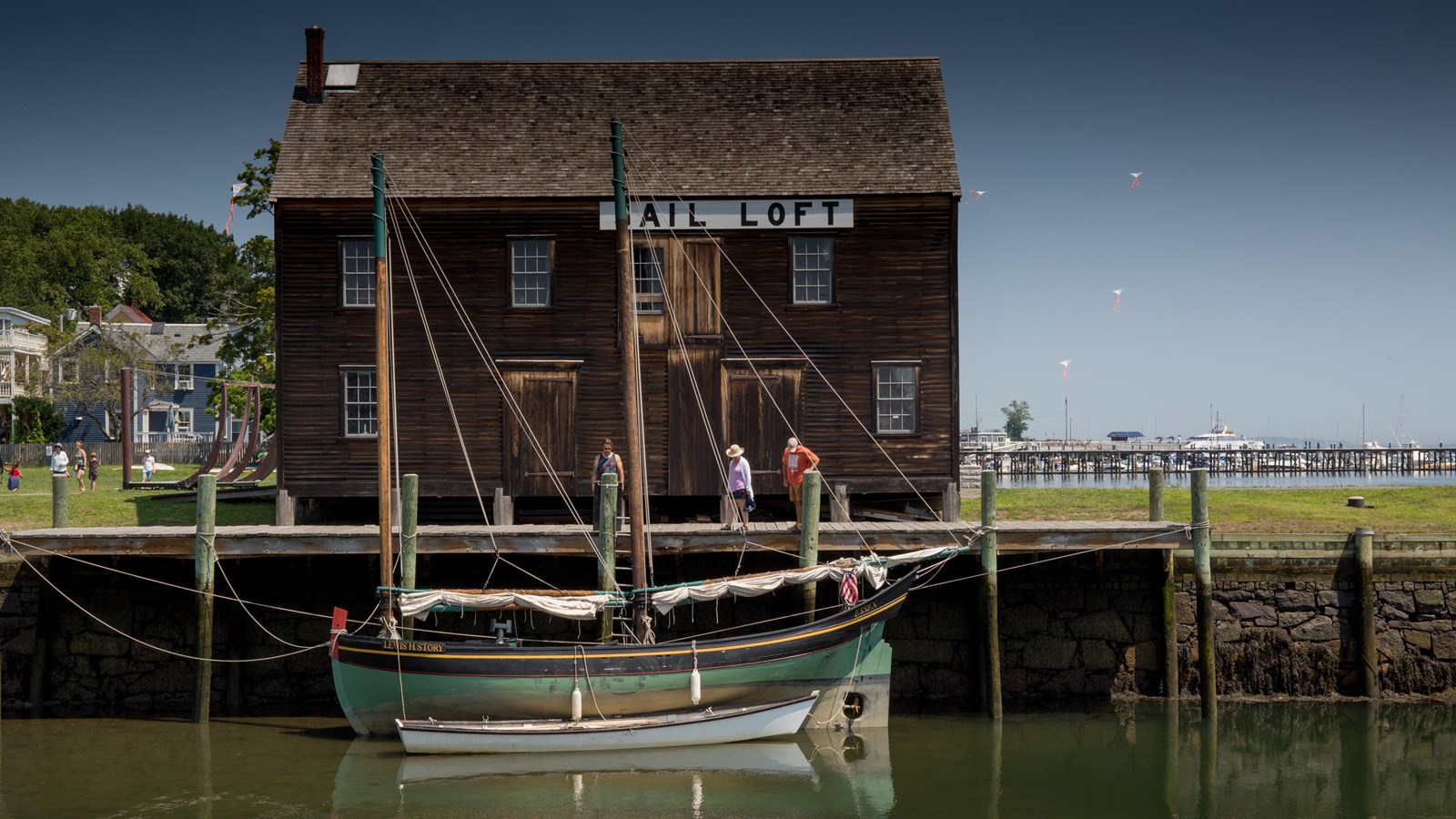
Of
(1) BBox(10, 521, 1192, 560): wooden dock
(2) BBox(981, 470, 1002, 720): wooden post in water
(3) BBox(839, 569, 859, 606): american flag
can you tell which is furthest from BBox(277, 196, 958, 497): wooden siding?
(3) BBox(839, 569, 859, 606): american flag

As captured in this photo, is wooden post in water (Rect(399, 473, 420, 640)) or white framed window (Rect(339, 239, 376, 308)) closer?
wooden post in water (Rect(399, 473, 420, 640))

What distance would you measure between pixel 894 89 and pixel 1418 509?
15451 mm

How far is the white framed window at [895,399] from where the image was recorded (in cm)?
2573

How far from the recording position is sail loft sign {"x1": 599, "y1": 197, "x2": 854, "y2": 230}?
25.5 metres

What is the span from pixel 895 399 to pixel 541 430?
713 centimetres

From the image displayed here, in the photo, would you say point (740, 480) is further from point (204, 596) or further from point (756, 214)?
point (204, 596)

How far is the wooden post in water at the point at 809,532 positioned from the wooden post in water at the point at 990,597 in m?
2.60

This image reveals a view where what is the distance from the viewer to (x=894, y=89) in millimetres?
27453

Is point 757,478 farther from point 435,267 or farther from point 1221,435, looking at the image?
point 1221,435

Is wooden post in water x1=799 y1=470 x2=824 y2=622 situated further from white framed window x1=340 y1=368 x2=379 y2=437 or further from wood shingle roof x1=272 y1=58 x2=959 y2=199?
white framed window x1=340 y1=368 x2=379 y2=437

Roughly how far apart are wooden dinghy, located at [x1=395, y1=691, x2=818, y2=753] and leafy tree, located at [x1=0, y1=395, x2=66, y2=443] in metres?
49.5

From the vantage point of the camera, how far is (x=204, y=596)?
19625 mm

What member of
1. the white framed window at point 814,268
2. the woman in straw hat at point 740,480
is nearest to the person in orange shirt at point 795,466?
the woman in straw hat at point 740,480

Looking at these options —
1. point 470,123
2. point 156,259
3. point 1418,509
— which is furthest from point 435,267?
point 156,259
